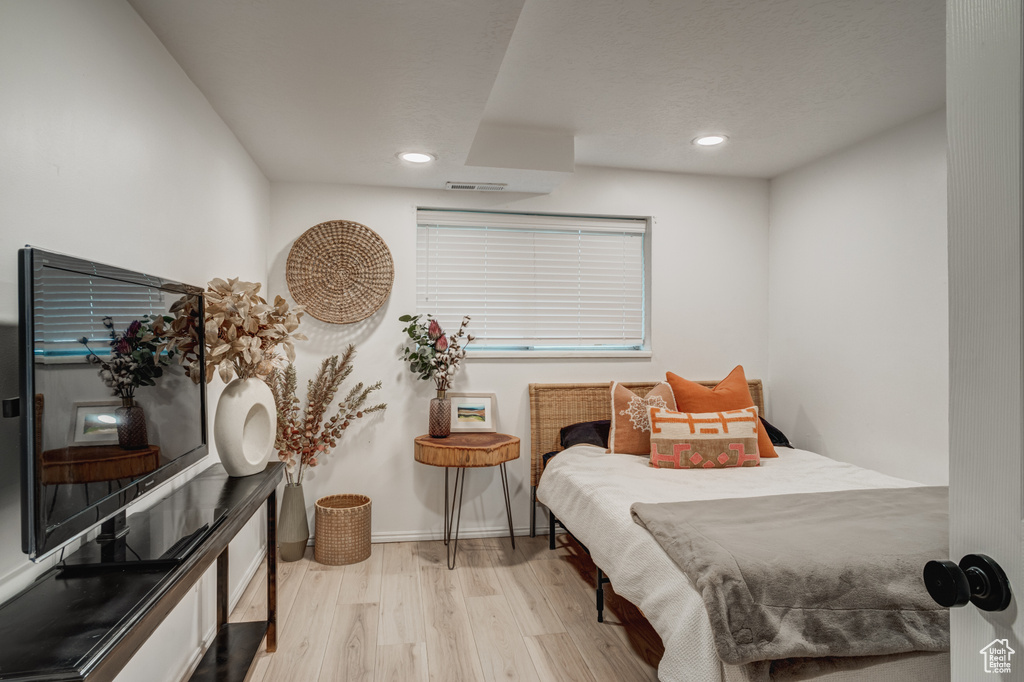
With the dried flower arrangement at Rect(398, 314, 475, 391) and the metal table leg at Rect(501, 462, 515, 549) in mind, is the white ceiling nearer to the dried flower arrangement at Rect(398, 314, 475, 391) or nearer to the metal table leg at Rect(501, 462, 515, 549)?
the dried flower arrangement at Rect(398, 314, 475, 391)

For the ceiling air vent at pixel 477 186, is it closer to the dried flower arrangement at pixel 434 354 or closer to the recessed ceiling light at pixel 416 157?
the recessed ceiling light at pixel 416 157

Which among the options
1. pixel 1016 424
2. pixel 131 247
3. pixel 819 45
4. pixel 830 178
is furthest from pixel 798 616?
pixel 830 178

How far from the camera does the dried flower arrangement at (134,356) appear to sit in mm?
1337

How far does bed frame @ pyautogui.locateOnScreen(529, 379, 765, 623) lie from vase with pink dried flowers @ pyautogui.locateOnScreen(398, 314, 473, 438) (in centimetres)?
55

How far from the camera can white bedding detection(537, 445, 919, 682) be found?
173cm

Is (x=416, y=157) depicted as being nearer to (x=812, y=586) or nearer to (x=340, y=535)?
(x=340, y=535)

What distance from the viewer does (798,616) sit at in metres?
1.67

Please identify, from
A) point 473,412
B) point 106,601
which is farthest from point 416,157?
point 106,601

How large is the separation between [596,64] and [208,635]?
2.85 m

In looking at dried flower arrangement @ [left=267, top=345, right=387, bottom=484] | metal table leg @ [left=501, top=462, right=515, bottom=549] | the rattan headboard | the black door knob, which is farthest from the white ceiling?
metal table leg @ [left=501, top=462, right=515, bottom=549]

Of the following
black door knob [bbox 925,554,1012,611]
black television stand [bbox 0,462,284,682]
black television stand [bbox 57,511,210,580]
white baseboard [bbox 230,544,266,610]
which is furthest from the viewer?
white baseboard [bbox 230,544,266,610]

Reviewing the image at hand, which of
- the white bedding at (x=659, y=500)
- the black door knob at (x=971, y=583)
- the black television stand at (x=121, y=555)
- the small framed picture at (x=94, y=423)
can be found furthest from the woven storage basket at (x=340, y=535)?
the black door knob at (x=971, y=583)

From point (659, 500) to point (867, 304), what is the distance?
6.12ft

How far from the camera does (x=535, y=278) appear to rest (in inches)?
156
